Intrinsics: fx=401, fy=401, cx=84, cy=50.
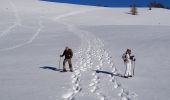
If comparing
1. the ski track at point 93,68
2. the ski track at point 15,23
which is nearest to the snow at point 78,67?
the ski track at point 93,68

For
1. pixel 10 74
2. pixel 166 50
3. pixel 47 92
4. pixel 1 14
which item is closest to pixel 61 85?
pixel 47 92

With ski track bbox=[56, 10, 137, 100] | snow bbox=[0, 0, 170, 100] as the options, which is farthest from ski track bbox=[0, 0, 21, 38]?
ski track bbox=[56, 10, 137, 100]

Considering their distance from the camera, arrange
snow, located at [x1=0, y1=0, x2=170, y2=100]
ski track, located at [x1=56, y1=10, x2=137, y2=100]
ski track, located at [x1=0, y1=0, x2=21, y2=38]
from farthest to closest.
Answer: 1. ski track, located at [x1=0, y1=0, x2=21, y2=38]
2. snow, located at [x1=0, y1=0, x2=170, y2=100]
3. ski track, located at [x1=56, y1=10, x2=137, y2=100]

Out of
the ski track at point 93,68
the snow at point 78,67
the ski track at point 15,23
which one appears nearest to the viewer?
the ski track at point 93,68

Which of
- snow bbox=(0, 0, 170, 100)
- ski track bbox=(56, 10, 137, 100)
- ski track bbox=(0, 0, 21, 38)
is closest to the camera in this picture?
ski track bbox=(56, 10, 137, 100)

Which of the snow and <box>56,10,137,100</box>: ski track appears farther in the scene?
the snow

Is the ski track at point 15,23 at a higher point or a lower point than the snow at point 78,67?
higher

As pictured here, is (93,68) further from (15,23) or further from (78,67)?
(15,23)

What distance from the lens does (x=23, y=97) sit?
12.5 m

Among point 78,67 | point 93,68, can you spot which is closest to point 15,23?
point 78,67

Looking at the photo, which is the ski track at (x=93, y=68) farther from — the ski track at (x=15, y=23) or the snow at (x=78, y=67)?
the ski track at (x=15, y=23)

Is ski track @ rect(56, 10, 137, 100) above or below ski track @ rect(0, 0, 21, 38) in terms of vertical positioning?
below

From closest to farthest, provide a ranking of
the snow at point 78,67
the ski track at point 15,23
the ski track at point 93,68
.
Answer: the ski track at point 93,68 → the snow at point 78,67 → the ski track at point 15,23

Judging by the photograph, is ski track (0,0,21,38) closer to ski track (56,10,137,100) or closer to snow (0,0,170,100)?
snow (0,0,170,100)
